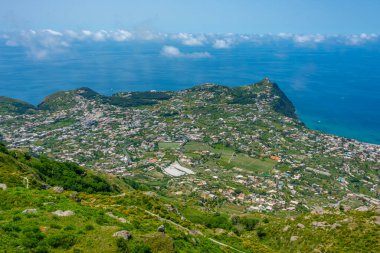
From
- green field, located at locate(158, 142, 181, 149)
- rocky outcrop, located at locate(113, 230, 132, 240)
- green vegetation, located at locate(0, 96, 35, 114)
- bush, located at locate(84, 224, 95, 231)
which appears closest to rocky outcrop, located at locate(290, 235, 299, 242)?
rocky outcrop, located at locate(113, 230, 132, 240)

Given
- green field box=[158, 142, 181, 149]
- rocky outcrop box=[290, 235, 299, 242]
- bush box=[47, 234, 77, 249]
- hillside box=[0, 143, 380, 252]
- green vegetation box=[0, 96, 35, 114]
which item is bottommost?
green field box=[158, 142, 181, 149]

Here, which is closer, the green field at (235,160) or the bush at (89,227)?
the bush at (89,227)

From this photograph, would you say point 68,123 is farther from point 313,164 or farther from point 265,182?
point 313,164

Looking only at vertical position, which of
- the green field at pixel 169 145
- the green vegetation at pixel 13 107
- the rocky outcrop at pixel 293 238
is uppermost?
the rocky outcrop at pixel 293 238

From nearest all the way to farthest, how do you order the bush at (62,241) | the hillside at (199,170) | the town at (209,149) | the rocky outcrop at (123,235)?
the bush at (62,241) → the rocky outcrop at (123,235) → the hillside at (199,170) → the town at (209,149)

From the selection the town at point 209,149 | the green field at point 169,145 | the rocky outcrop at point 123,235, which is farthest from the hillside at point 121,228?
the green field at point 169,145

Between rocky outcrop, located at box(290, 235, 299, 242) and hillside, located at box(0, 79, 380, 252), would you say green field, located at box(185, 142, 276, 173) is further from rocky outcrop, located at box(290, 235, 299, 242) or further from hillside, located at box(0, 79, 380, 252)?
rocky outcrop, located at box(290, 235, 299, 242)

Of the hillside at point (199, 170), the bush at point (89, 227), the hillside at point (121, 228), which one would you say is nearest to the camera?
the hillside at point (121, 228)

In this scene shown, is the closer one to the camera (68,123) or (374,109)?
(68,123)

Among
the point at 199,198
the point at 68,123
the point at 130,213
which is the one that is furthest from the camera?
the point at 68,123

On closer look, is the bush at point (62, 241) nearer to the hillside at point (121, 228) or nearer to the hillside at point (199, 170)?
the hillside at point (121, 228)

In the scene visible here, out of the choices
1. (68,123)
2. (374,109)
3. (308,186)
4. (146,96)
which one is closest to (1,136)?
(68,123)
